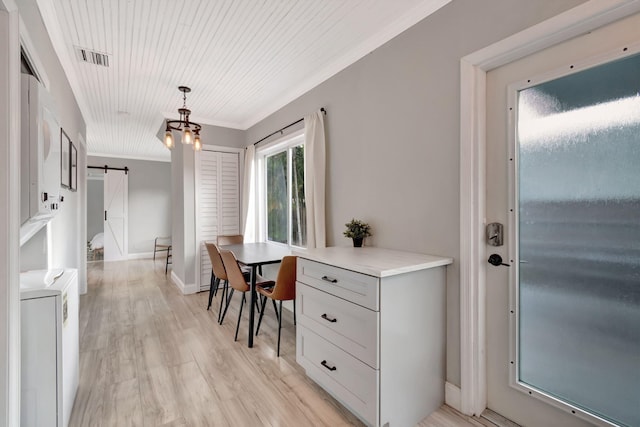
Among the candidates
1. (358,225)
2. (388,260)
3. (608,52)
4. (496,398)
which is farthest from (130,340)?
(608,52)

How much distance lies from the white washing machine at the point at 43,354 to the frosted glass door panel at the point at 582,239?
2.36 meters

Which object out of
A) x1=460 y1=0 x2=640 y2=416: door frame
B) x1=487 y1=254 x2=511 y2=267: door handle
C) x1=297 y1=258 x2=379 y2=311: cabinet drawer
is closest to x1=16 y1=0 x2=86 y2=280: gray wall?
x1=297 y1=258 x2=379 y2=311: cabinet drawer

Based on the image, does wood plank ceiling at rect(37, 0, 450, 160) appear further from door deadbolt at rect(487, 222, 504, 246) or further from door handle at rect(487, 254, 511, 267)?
door handle at rect(487, 254, 511, 267)

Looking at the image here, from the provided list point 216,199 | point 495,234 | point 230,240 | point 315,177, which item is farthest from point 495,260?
point 216,199

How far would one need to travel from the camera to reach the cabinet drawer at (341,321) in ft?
5.04

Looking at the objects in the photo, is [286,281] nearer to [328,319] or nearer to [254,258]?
[254,258]

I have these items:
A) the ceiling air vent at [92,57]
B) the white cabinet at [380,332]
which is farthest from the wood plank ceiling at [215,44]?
the white cabinet at [380,332]

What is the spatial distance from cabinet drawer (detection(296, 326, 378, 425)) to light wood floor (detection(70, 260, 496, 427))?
0.13 meters

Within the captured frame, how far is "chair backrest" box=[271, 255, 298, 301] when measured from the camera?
245 cm

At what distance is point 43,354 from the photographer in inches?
57.7

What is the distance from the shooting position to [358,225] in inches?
93.7

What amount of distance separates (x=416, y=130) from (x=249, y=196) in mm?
2921

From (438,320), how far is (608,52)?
4.97ft

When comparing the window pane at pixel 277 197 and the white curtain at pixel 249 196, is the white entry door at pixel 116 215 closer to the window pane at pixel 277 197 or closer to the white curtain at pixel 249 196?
the white curtain at pixel 249 196
